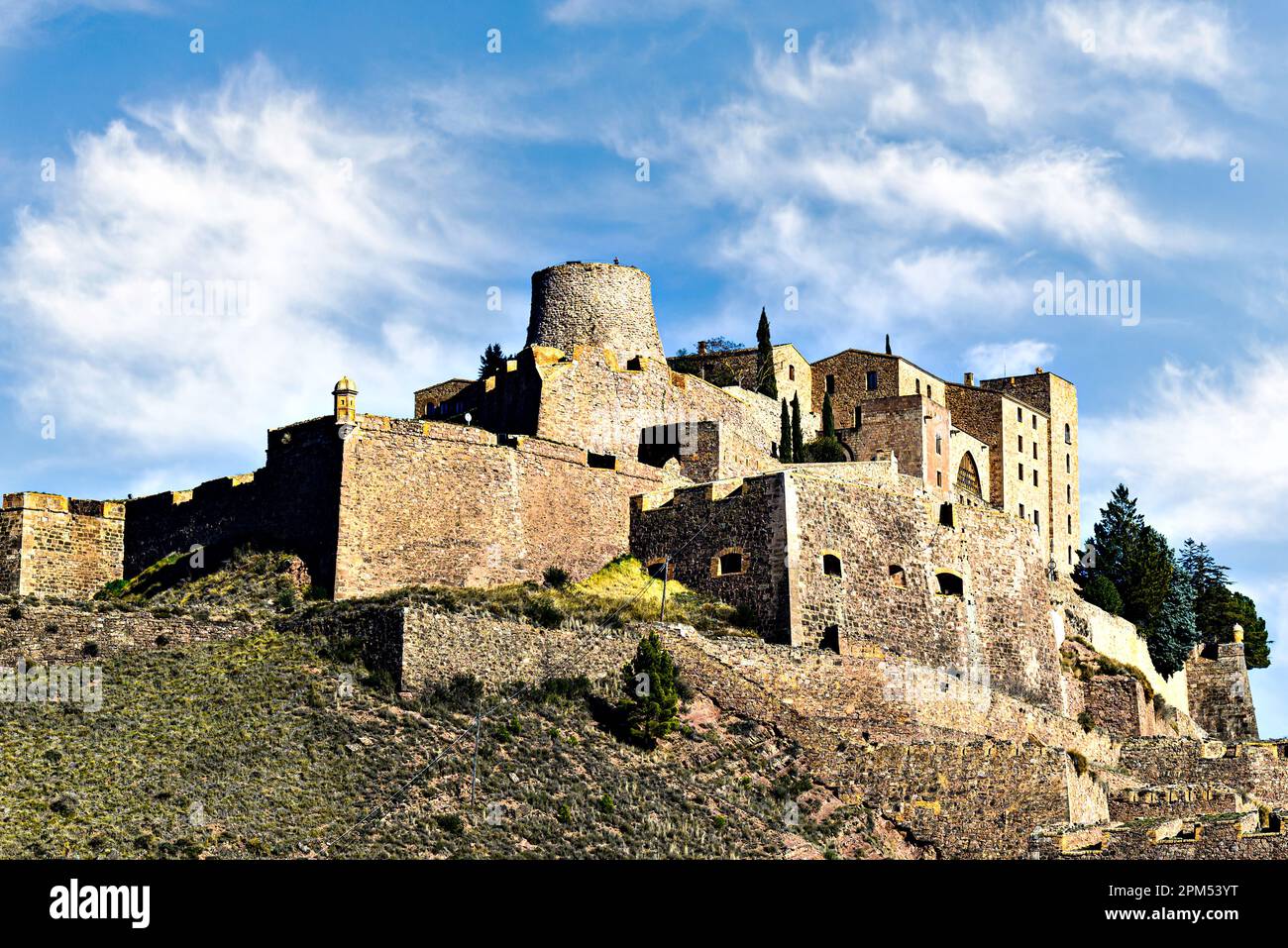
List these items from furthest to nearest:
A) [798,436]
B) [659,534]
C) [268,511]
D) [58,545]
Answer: [798,436] < [659,534] < [58,545] < [268,511]

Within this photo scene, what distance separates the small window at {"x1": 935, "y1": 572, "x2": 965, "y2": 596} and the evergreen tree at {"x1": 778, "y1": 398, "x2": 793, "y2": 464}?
1212 cm

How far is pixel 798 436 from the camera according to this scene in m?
67.7

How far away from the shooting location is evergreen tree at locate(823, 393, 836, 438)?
73219 millimetres

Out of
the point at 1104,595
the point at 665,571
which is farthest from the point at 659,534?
the point at 1104,595

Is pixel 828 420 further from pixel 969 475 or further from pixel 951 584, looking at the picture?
pixel 951 584

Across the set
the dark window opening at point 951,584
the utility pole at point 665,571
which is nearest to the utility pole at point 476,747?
the utility pole at point 665,571

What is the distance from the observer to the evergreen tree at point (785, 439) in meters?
66.1

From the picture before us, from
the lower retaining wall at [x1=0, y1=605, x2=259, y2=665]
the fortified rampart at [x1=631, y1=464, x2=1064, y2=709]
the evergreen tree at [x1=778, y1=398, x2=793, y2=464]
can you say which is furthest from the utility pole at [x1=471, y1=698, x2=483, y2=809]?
the evergreen tree at [x1=778, y1=398, x2=793, y2=464]

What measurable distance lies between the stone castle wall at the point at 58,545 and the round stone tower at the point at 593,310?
613 inches

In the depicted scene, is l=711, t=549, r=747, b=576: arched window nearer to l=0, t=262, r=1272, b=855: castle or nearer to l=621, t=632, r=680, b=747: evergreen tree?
l=0, t=262, r=1272, b=855: castle

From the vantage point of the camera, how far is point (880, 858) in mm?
41844

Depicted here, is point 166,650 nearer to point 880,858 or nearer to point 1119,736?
point 880,858

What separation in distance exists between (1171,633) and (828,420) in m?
15.8

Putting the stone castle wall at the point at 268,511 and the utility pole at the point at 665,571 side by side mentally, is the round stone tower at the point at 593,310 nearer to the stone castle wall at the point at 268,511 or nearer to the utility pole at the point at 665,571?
the utility pole at the point at 665,571
